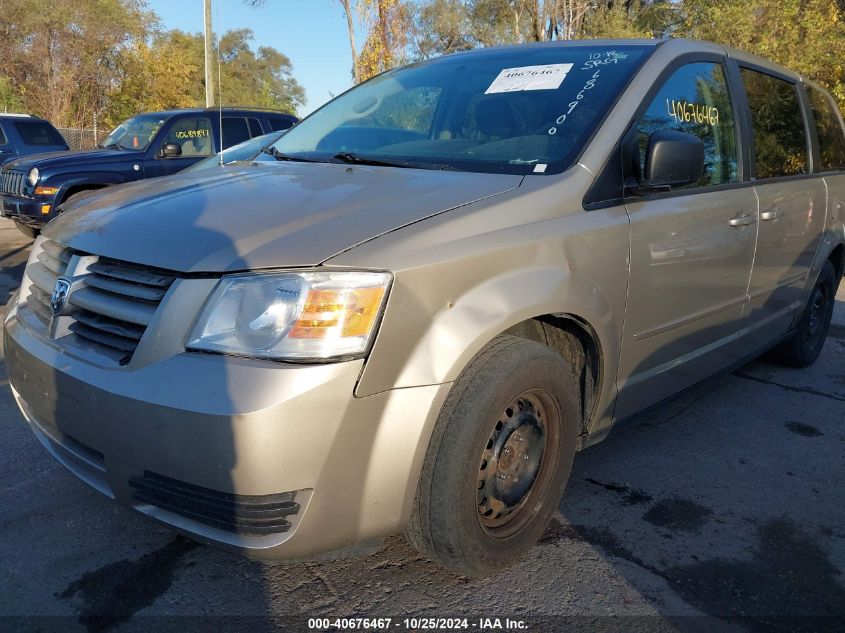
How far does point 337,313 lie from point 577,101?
151 centimetres

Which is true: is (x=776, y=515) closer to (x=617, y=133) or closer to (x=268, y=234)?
(x=617, y=133)

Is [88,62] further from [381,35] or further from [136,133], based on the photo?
[136,133]

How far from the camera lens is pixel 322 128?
343cm

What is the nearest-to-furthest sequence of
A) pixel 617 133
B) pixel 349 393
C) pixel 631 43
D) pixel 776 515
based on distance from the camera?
pixel 349 393 < pixel 617 133 < pixel 776 515 < pixel 631 43

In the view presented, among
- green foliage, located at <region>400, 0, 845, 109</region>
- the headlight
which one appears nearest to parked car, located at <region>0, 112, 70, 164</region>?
green foliage, located at <region>400, 0, 845, 109</region>

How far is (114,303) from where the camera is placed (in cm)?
205

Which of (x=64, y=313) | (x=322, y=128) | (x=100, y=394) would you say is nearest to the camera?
(x=100, y=394)

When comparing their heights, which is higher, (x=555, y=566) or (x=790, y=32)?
(x=790, y=32)

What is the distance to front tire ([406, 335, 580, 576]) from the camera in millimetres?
2045

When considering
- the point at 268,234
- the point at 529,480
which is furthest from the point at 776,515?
the point at 268,234

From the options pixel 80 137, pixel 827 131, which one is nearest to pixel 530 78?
pixel 827 131

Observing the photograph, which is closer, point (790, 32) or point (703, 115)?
point (703, 115)

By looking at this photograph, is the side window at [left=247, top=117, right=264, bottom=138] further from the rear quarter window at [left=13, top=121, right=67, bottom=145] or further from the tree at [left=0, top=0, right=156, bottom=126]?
the tree at [left=0, top=0, right=156, bottom=126]

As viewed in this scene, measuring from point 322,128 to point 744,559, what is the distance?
2.58 metres
